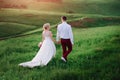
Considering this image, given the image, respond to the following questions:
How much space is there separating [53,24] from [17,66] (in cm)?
546

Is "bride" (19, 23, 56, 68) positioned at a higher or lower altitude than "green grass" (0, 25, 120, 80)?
higher

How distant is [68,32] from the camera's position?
15.4 meters

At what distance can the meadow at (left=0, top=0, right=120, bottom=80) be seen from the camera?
1423 centimetres

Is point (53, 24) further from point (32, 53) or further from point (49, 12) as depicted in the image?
point (32, 53)

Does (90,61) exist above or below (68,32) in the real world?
below

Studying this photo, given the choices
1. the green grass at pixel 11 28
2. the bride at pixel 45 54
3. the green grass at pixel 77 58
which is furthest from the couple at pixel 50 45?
the green grass at pixel 11 28

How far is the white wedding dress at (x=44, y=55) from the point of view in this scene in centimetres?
1527

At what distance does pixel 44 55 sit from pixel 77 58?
5.28 ft

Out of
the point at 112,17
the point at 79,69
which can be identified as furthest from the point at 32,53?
the point at 112,17

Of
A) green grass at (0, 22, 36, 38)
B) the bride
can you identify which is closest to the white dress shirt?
the bride

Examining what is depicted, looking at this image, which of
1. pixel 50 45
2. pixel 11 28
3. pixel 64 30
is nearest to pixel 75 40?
pixel 11 28

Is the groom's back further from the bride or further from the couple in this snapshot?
the bride

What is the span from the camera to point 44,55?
15.5 metres

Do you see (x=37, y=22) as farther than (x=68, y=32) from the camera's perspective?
Yes
